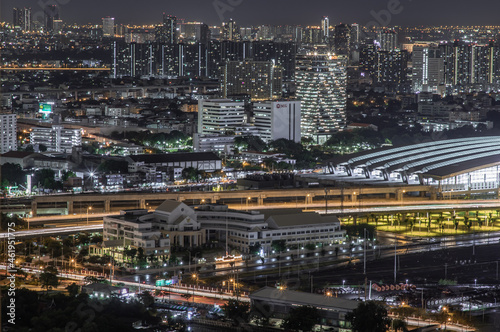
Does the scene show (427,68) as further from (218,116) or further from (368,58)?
(218,116)

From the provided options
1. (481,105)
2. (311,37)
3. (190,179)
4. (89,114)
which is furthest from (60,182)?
(311,37)

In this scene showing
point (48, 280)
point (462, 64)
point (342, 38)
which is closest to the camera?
point (48, 280)

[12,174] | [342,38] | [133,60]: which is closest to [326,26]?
[342,38]

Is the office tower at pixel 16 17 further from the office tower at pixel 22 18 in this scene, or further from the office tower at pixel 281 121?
the office tower at pixel 281 121

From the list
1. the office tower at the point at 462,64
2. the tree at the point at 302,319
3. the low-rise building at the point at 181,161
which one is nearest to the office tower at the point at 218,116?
the low-rise building at the point at 181,161

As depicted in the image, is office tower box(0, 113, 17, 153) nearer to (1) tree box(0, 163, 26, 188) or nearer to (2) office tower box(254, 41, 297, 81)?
(1) tree box(0, 163, 26, 188)

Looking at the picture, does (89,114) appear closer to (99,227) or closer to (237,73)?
(237,73)
